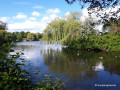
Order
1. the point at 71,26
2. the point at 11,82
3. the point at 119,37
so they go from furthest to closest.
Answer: the point at 71,26 → the point at 119,37 → the point at 11,82

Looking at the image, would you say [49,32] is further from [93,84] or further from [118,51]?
[93,84]

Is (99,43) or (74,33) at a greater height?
(74,33)

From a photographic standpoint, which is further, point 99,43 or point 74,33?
point 74,33

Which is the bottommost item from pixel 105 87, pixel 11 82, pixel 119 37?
Result: pixel 105 87

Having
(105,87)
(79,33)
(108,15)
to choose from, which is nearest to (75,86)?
(105,87)

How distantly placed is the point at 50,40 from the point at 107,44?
36.6ft

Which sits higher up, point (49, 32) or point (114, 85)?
point (49, 32)

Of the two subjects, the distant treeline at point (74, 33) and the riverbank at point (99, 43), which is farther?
the distant treeline at point (74, 33)

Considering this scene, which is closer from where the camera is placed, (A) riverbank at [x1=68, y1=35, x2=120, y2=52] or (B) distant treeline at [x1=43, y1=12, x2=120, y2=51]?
(A) riverbank at [x1=68, y1=35, x2=120, y2=52]

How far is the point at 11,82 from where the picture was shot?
2.26 metres

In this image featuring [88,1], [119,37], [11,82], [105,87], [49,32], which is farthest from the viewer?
[49,32]

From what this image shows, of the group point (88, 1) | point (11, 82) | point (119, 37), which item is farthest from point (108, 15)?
point (119, 37)

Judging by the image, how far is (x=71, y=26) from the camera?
21.9 meters

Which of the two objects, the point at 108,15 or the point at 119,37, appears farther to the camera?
the point at 119,37
